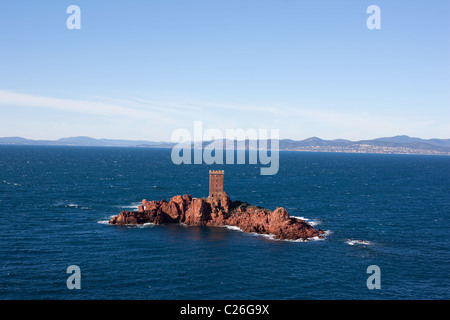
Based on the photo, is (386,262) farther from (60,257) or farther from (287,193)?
(287,193)

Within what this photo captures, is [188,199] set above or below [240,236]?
above

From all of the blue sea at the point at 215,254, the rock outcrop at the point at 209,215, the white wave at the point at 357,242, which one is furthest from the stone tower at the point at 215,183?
the white wave at the point at 357,242

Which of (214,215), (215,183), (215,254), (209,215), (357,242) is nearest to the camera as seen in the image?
(215,254)

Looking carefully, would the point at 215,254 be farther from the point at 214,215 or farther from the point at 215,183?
the point at 215,183

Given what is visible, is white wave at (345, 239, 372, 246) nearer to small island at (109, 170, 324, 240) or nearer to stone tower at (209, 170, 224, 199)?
small island at (109, 170, 324, 240)

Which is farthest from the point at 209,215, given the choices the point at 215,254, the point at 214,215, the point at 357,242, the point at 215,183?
the point at 357,242

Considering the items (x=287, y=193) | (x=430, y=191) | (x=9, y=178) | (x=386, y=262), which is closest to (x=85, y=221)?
(x=386, y=262)

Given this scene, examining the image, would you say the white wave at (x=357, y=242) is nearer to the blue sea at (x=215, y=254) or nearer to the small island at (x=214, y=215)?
the blue sea at (x=215, y=254)
